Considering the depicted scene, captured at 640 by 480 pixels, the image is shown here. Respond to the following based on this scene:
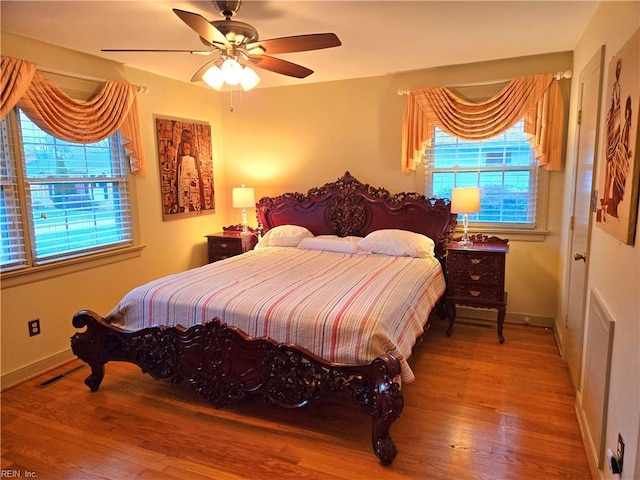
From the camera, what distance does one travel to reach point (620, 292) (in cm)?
175

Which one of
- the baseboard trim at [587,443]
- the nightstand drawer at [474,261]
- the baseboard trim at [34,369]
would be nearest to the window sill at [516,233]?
the nightstand drawer at [474,261]

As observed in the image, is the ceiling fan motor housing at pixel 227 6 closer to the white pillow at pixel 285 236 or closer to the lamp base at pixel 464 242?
the white pillow at pixel 285 236

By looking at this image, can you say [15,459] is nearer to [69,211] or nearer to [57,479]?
[57,479]

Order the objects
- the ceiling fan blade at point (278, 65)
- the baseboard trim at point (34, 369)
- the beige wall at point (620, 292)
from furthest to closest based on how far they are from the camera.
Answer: the baseboard trim at point (34, 369) < the ceiling fan blade at point (278, 65) < the beige wall at point (620, 292)

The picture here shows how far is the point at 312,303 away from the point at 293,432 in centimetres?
73

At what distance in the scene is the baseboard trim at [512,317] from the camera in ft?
12.9

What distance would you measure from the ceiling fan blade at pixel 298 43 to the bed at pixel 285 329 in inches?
57.6

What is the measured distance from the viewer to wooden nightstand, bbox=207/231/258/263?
4469 millimetres

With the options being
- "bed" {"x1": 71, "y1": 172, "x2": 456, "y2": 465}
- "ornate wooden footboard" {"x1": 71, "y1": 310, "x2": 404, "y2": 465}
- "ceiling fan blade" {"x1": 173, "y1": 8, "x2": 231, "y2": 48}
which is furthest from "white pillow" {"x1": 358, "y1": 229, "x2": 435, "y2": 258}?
"ceiling fan blade" {"x1": 173, "y1": 8, "x2": 231, "y2": 48}

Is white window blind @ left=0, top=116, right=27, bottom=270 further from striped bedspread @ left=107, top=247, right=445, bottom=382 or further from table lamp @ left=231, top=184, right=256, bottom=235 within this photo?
table lamp @ left=231, top=184, right=256, bottom=235

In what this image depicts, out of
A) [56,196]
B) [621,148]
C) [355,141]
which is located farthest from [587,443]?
[56,196]

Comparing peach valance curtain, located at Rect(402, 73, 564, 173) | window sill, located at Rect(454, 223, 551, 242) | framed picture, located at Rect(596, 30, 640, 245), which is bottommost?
window sill, located at Rect(454, 223, 551, 242)

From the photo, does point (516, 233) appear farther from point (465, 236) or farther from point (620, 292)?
point (620, 292)

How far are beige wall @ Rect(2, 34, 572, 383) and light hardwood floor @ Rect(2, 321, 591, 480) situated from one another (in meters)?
0.62
